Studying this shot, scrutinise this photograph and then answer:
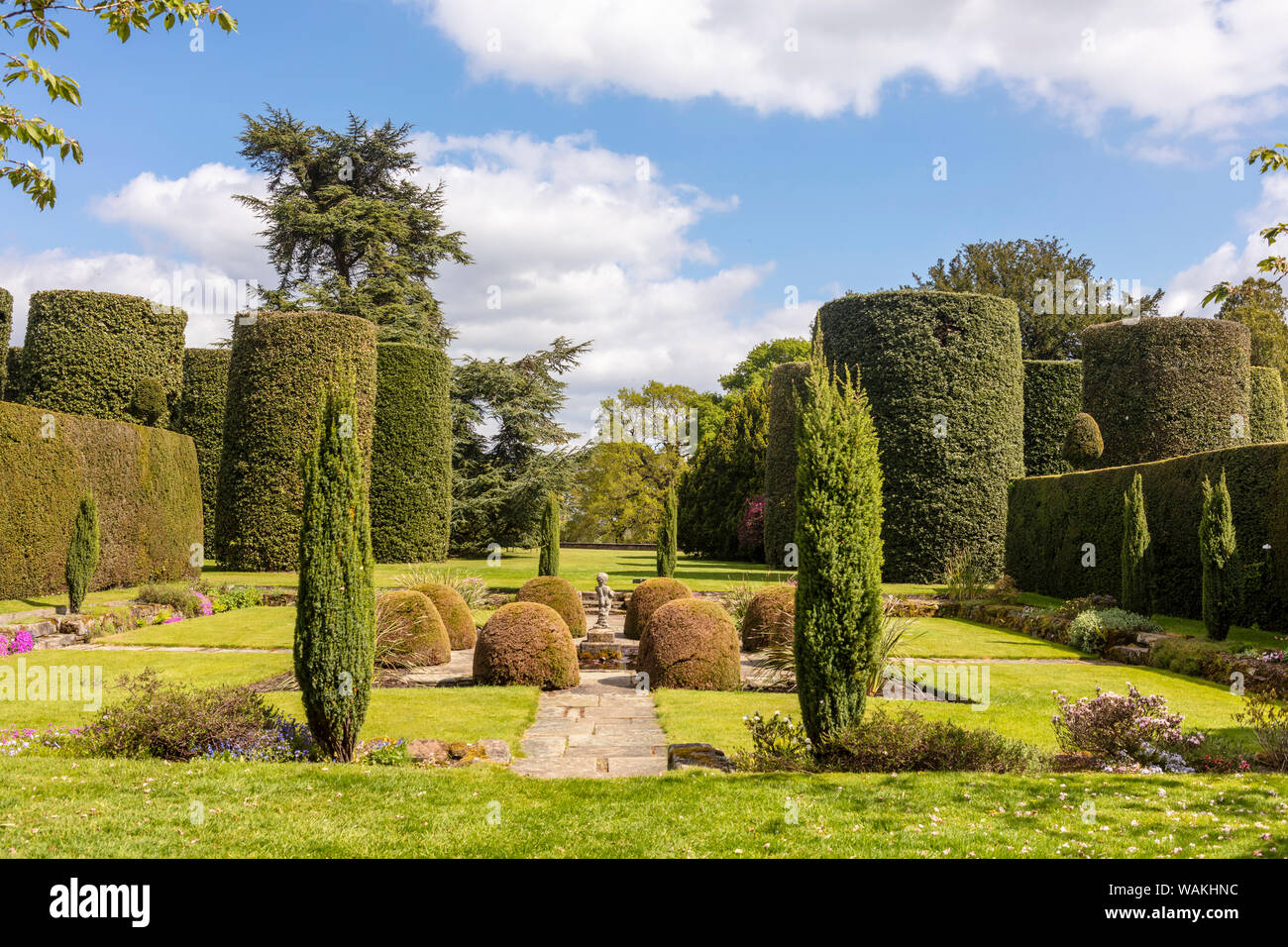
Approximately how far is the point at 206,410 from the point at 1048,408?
2281cm

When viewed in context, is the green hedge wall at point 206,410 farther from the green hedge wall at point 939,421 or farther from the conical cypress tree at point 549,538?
the green hedge wall at point 939,421

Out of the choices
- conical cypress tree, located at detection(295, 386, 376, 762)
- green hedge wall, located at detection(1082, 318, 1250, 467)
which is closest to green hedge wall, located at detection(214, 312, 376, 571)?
conical cypress tree, located at detection(295, 386, 376, 762)

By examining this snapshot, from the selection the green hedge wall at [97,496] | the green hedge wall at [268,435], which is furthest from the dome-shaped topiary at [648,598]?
the green hedge wall at [97,496]

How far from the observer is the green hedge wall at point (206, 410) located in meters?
22.8

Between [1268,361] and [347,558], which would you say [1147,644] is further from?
[1268,361]

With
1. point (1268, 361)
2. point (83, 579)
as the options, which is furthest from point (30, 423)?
point (1268, 361)

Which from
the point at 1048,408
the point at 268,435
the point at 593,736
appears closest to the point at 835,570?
the point at 593,736

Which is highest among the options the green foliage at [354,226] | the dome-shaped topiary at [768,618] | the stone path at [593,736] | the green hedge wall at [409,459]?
the green foliage at [354,226]

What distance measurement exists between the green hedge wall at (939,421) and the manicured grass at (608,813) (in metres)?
13.2

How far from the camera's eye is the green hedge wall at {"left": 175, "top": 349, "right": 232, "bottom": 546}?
22.8 meters

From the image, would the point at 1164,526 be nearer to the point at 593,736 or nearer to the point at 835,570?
the point at 835,570

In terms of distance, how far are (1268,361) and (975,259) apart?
11651 mm

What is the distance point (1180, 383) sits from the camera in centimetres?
1912

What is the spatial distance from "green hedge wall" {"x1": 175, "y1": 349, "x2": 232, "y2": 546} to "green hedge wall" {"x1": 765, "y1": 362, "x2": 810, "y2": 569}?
1539cm
